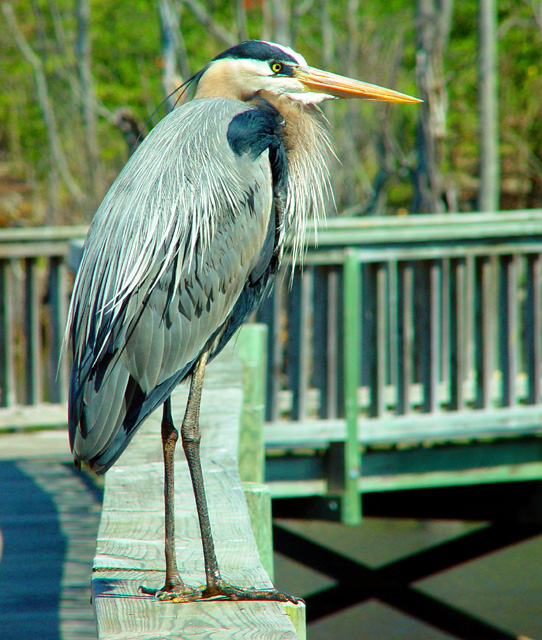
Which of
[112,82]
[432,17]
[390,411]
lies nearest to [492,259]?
[390,411]

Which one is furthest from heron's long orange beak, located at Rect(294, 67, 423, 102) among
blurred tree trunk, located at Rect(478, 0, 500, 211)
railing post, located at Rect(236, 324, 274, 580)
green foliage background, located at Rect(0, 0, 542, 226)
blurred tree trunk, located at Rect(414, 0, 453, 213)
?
green foliage background, located at Rect(0, 0, 542, 226)

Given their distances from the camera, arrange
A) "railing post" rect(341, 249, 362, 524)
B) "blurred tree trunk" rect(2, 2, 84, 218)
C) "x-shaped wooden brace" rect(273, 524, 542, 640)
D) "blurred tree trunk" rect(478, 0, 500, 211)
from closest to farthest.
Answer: "railing post" rect(341, 249, 362, 524), "x-shaped wooden brace" rect(273, 524, 542, 640), "blurred tree trunk" rect(478, 0, 500, 211), "blurred tree trunk" rect(2, 2, 84, 218)

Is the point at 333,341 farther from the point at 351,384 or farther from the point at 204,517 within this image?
the point at 204,517

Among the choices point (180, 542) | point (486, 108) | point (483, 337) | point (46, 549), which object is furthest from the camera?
point (486, 108)

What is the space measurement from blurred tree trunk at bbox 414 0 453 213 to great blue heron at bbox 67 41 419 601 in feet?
16.7

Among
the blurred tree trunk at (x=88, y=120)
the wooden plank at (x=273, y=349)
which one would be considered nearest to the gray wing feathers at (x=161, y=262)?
the wooden plank at (x=273, y=349)

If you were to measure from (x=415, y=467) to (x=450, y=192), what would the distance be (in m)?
2.97

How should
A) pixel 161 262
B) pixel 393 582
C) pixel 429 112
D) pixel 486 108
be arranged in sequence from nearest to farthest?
pixel 161 262 → pixel 393 582 → pixel 429 112 → pixel 486 108

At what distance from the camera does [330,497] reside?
14.8 feet

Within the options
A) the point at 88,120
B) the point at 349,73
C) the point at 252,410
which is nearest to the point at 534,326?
the point at 252,410

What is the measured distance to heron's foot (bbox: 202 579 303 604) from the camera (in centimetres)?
176

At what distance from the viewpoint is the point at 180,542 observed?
210cm

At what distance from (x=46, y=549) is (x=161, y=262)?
1823mm

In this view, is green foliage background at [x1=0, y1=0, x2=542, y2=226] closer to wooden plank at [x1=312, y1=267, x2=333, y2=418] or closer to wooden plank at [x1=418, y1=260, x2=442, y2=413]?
wooden plank at [x1=418, y1=260, x2=442, y2=413]
